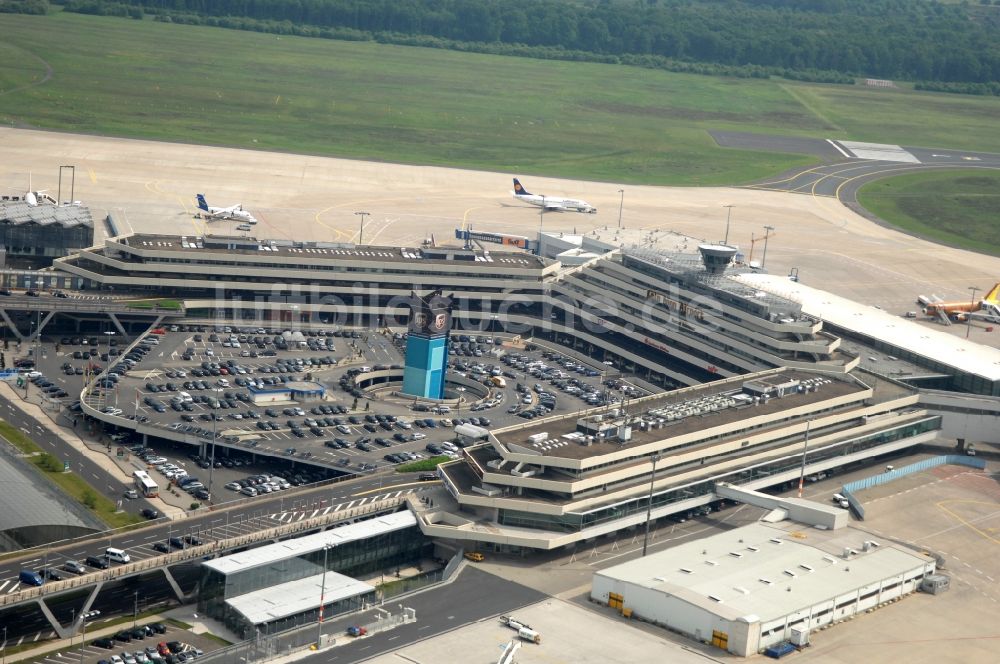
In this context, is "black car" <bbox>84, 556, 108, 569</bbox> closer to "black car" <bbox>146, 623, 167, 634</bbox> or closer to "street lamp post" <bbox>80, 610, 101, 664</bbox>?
"street lamp post" <bbox>80, 610, 101, 664</bbox>

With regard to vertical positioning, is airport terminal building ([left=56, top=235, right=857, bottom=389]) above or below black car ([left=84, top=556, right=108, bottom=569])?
above

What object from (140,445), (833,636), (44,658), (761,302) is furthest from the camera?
(761,302)

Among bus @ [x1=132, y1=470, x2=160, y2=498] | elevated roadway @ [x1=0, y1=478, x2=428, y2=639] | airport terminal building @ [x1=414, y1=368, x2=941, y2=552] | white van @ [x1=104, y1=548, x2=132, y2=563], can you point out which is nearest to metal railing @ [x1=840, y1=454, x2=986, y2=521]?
airport terminal building @ [x1=414, y1=368, x2=941, y2=552]

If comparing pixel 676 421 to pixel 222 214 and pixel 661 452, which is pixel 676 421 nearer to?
pixel 661 452

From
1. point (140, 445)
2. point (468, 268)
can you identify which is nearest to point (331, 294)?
point (468, 268)

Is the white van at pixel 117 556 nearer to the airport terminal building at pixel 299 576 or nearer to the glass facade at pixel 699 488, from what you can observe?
the airport terminal building at pixel 299 576

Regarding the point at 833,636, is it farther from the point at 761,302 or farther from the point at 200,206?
the point at 200,206
